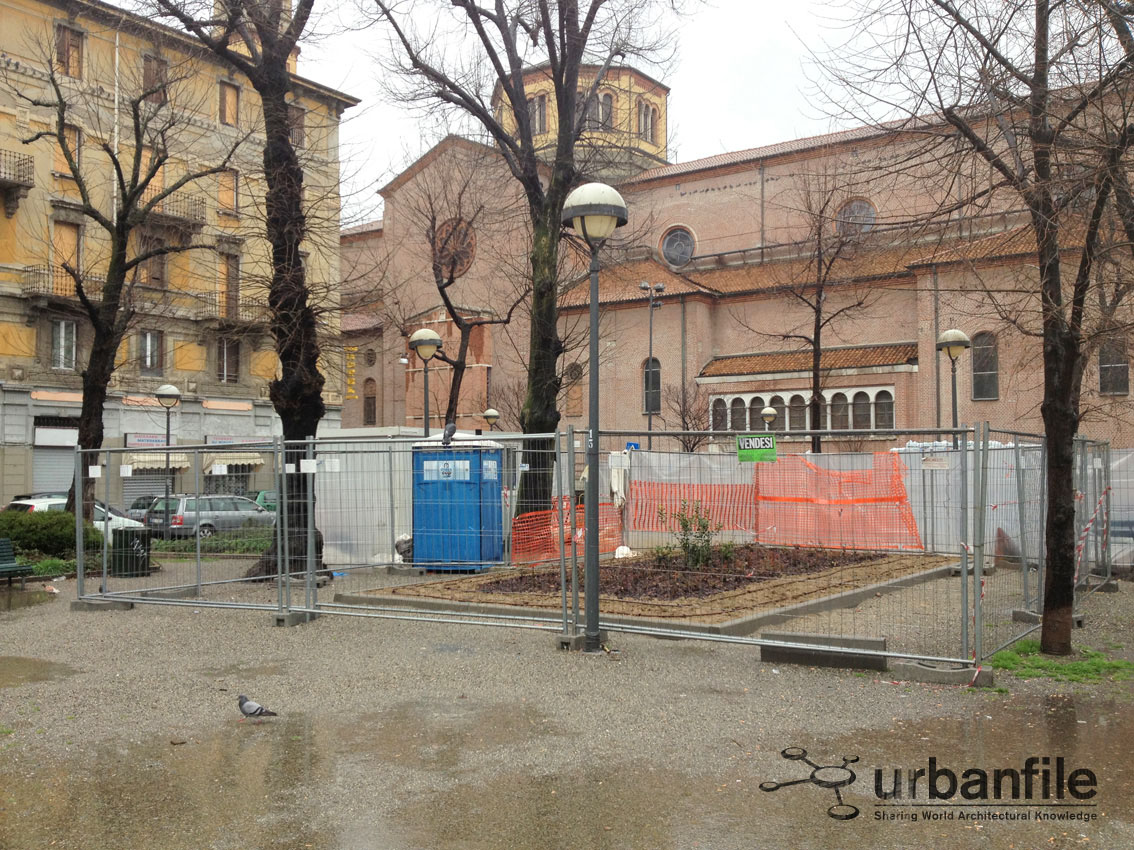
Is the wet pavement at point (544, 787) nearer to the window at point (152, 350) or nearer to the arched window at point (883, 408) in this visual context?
the window at point (152, 350)

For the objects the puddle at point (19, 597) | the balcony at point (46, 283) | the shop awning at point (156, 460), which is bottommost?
the puddle at point (19, 597)

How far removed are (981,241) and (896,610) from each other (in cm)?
448

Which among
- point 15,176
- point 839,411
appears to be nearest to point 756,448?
point 15,176

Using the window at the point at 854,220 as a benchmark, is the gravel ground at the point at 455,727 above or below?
below

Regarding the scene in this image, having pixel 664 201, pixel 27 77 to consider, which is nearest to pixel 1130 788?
pixel 27 77

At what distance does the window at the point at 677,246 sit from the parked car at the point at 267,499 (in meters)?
44.8

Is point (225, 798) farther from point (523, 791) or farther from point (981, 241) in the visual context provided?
point (981, 241)

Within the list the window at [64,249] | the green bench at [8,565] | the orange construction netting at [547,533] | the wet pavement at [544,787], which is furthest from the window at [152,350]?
the wet pavement at [544,787]

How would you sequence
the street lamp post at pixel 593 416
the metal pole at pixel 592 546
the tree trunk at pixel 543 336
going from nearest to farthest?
the street lamp post at pixel 593 416 → the metal pole at pixel 592 546 → the tree trunk at pixel 543 336

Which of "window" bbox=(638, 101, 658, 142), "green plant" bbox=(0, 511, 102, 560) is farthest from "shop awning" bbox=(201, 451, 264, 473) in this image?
"window" bbox=(638, 101, 658, 142)

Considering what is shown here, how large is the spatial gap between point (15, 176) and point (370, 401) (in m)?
27.2

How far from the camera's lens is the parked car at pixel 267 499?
458 inches

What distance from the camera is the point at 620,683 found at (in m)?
8.11

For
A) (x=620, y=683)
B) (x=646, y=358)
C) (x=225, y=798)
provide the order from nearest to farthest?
1. (x=225, y=798)
2. (x=620, y=683)
3. (x=646, y=358)
